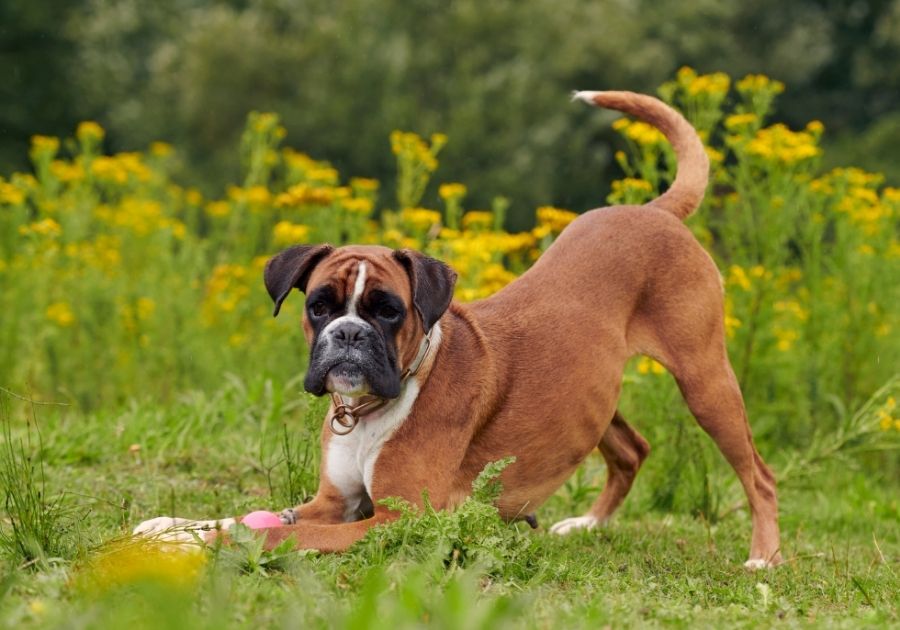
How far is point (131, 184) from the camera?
10.9 metres

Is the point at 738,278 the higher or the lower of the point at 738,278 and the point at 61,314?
the higher

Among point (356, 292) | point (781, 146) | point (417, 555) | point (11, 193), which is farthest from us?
point (11, 193)

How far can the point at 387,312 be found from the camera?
4.50 meters

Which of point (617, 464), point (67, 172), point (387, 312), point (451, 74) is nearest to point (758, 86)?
point (617, 464)

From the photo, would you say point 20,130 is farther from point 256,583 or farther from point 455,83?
point 256,583

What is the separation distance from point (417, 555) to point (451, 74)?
22627 mm

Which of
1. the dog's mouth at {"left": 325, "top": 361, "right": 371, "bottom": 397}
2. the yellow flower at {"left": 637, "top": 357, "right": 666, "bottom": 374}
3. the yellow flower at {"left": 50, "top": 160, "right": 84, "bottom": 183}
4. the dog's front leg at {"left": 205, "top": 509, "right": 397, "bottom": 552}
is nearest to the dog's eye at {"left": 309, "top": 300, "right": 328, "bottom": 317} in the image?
the dog's mouth at {"left": 325, "top": 361, "right": 371, "bottom": 397}

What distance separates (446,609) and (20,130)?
24779mm

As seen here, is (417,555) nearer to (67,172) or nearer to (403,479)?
(403,479)

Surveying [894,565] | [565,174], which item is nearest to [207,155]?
[565,174]

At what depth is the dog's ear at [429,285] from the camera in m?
4.51

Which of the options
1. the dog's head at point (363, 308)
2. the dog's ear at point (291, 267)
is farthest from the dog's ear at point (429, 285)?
the dog's ear at point (291, 267)

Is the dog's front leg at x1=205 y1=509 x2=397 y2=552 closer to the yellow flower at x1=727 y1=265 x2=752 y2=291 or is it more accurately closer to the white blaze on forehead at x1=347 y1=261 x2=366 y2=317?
the white blaze on forehead at x1=347 y1=261 x2=366 y2=317

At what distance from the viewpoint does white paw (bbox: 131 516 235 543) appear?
167 inches
